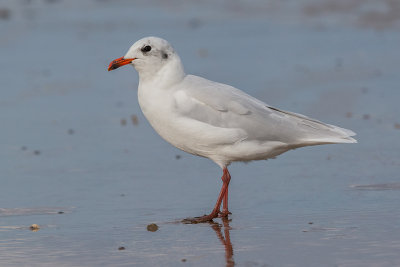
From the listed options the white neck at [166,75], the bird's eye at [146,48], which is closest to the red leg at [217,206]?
the white neck at [166,75]

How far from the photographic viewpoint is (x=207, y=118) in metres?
6.52

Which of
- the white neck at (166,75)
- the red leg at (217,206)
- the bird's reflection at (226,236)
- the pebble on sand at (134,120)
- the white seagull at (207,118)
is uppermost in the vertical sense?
the pebble on sand at (134,120)

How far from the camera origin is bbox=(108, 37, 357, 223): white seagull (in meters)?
6.46

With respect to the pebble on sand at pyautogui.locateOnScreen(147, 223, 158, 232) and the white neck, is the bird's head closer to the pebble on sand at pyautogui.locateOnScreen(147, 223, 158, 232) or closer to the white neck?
the white neck

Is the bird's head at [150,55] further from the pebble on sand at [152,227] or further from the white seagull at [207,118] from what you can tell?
the pebble on sand at [152,227]

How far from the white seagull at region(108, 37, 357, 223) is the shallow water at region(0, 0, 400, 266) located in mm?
436

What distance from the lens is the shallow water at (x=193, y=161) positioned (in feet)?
18.5

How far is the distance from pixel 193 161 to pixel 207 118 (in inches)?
61.1

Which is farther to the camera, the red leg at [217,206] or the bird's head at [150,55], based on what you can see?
the bird's head at [150,55]

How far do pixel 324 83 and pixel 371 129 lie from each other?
252cm

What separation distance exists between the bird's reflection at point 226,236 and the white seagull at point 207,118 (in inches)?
5.4

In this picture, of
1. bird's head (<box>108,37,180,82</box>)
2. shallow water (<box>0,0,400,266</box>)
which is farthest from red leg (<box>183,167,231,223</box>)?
bird's head (<box>108,37,180,82</box>)

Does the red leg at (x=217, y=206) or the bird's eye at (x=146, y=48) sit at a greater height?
the bird's eye at (x=146, y=48)

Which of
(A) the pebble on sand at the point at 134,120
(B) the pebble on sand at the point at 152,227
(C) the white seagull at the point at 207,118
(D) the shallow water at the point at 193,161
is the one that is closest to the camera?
(D) the shallow water at the point at 193,161
